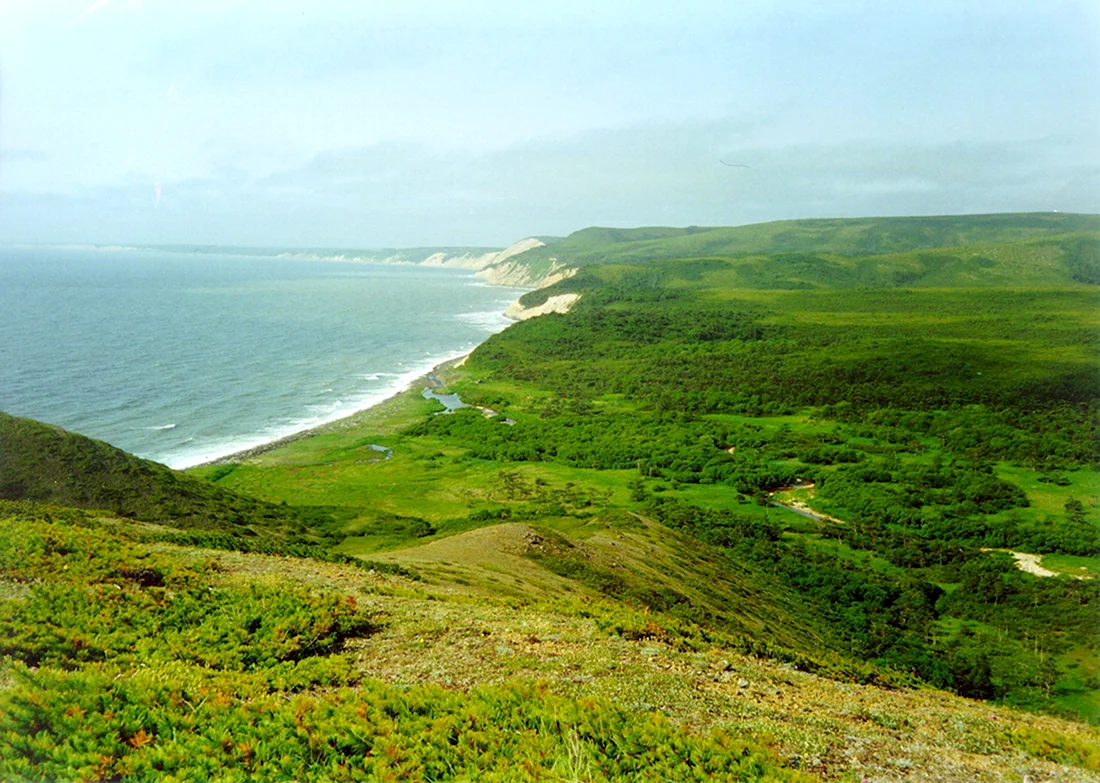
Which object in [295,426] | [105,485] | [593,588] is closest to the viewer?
[593,588]

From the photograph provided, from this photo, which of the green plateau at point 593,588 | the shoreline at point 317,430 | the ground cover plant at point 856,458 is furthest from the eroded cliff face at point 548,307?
the green plateau at point 593,588

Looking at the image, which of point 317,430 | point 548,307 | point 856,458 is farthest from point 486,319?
point 856,458

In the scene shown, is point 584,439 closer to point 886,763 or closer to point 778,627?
point 778,627

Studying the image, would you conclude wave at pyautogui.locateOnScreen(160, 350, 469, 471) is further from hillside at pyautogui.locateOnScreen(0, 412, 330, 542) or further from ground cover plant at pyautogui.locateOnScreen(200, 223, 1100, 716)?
hillside at pyautogui.locateOnScreen(0, 412, 330, 542)

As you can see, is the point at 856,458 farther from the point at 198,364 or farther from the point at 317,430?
the point at 198,364

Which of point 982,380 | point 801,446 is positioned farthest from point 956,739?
point 982,380

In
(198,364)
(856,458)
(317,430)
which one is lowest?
(856,458)
